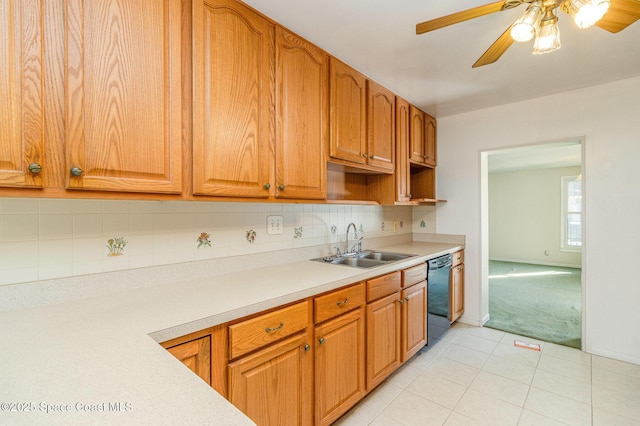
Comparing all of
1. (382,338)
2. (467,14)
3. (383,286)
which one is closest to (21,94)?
(467,14)

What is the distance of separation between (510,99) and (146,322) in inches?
129

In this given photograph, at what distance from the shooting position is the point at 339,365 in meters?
1.65

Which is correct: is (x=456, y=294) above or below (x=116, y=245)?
below

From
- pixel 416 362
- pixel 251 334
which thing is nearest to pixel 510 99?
pixel 416 362

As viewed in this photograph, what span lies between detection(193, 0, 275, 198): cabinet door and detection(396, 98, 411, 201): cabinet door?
1382 millimetres

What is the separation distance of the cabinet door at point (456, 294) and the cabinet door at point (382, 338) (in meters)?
1.01

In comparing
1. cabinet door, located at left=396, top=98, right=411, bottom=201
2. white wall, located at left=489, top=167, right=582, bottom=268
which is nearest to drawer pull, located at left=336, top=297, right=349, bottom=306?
cabinet door, located at left=396, top=98, right=411, bottom=201

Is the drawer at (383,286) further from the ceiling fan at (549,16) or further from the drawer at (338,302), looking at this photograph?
the ceiling fan at (549,16)

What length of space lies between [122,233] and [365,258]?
1.74 meters

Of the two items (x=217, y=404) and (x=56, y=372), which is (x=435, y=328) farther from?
(x=56, y=372)

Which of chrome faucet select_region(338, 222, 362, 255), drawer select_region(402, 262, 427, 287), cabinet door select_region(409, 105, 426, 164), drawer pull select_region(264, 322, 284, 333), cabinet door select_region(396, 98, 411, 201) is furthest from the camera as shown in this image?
cabinet door select_region(409, 105, 426, 164)

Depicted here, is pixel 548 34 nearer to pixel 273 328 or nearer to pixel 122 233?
pixel 273 328

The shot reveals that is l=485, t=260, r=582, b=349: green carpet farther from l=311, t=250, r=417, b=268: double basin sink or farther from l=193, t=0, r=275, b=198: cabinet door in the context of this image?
l=193, t=0, r=275, b=198: cabinet door

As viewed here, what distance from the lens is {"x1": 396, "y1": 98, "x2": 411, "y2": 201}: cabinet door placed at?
2.62m
